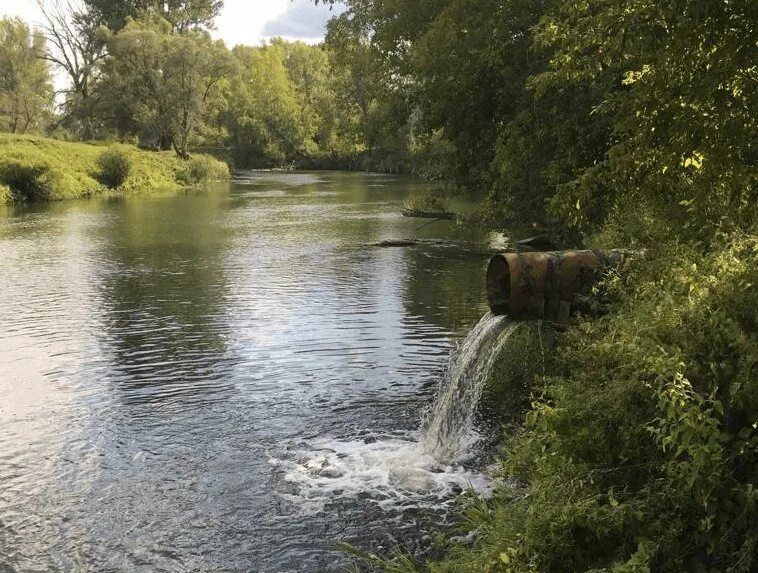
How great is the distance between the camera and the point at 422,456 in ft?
27.6

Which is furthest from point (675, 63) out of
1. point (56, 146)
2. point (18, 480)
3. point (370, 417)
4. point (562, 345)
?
point (56, 146)

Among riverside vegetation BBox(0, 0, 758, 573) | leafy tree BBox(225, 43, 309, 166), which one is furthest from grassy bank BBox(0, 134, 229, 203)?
riverside vegetation BBox(0, 0, 758, 573)

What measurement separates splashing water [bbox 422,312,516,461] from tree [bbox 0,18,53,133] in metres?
65.7

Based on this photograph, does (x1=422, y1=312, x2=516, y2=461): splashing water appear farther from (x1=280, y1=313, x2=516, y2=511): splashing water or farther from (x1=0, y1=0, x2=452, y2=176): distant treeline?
(x1=0, y1=0, x2=452, y2=176): distant treeline

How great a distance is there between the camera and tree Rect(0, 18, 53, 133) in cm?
6462

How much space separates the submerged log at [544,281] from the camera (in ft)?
27.2

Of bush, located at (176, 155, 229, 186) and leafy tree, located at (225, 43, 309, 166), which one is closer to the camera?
bush, located at (176, 155, 229, 186)

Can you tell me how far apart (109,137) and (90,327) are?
177 ft

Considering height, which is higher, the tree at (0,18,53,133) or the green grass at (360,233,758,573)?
the tree at (0,18,53,133)

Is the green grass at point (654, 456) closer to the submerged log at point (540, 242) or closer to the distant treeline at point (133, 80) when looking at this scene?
the submerged log at point (540, 242)

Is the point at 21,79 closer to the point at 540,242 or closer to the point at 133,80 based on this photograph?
the point at 133,80

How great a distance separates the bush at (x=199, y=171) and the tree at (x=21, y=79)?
58.3 feet

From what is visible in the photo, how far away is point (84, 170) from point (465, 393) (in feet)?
151

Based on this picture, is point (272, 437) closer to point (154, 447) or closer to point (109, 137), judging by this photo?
point (154, 447)
